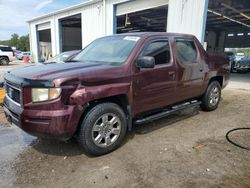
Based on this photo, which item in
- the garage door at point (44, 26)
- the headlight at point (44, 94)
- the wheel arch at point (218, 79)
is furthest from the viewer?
the garage door at point (44, 26)

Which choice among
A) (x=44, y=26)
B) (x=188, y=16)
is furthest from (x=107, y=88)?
(x=44, y=26)

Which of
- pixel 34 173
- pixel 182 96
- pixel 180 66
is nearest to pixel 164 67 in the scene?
pixel 180 66

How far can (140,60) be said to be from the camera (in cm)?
382

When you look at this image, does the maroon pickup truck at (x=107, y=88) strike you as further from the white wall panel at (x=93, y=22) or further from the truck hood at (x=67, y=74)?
the white wall panel at (x=93, y=22)

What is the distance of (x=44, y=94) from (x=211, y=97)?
4364 mm

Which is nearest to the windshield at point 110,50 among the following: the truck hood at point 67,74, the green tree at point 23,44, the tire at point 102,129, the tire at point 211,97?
the truck hood at point 67,74

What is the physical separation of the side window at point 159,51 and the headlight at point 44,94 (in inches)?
68.3

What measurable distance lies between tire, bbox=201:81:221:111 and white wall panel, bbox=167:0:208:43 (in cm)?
446

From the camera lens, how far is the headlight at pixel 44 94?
3125mm

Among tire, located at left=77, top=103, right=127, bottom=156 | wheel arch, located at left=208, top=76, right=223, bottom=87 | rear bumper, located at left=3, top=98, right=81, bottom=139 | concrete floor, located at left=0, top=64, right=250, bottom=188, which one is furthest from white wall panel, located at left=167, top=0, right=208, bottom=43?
rear bumper, located at left=3, top=98, right=81, bottom=139

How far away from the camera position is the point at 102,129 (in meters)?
3.60

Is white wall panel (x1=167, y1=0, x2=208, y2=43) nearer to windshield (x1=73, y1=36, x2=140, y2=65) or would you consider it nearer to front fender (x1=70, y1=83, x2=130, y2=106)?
windshield (x1=73, y1=36, x2=140, y2=65)

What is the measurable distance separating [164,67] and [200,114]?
7.08 feet

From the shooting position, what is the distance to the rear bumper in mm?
3137
